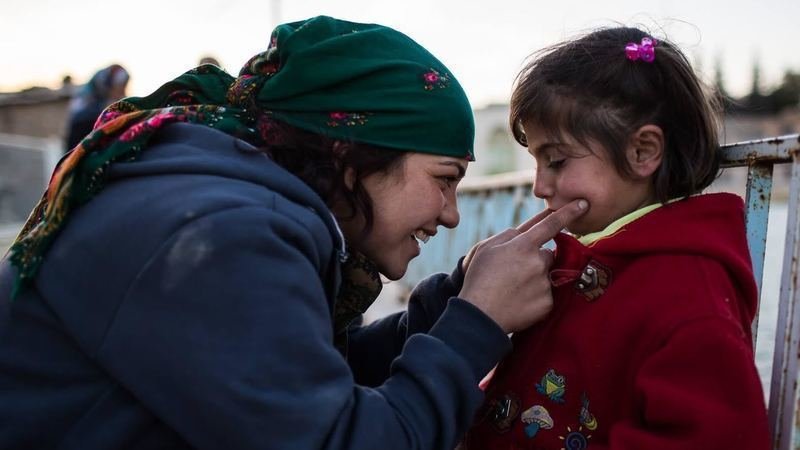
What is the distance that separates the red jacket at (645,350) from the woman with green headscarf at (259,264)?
4.6 inches

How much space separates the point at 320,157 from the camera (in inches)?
63.1

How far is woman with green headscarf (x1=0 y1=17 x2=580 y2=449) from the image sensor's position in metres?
1.21

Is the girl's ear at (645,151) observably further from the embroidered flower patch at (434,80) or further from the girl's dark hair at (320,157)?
the girl's dark hair at (320,157)

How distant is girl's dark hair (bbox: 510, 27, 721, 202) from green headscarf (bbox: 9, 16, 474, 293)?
244 millimetres

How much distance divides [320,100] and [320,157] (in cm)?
13

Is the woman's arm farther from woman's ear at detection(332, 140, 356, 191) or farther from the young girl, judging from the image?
the young girl

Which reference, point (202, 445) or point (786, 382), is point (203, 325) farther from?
point (786, 382)

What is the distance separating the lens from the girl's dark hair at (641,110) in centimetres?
169

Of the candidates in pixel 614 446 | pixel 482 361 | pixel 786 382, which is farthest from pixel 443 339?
pixel 786 382

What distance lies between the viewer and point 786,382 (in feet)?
4.50

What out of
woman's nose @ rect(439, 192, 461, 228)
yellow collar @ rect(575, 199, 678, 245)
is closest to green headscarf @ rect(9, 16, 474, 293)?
woman's nose @ rect(439, 192, 461, 228)

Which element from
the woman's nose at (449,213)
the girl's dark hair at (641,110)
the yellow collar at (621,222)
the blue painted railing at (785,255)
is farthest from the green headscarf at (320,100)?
the blue painted railing at (785,255)

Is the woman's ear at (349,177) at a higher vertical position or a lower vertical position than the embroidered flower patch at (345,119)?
lower

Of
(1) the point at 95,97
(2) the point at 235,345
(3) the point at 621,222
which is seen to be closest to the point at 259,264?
(2) the point at 235,345
